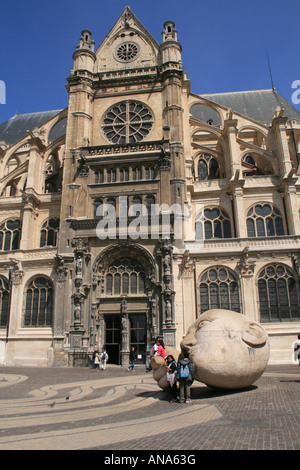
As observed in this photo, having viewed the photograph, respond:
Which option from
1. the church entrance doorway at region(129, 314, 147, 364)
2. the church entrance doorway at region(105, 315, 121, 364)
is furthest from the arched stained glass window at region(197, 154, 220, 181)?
the church entrance doorway at region(105, 315, 121, 364)

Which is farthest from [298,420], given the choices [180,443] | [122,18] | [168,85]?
[122,18]

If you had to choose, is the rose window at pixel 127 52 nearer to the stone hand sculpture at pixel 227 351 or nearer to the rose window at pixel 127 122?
the rose window at pixel 127 122

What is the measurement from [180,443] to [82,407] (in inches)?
161

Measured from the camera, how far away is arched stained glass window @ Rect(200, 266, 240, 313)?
21.6 meters

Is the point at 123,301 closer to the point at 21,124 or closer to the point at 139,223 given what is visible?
the point at 139,223

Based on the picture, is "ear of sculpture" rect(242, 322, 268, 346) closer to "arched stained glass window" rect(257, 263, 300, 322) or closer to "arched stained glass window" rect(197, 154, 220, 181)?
"arched stained glass window" rect(257, 263, 300, 322)

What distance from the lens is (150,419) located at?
6746 mm

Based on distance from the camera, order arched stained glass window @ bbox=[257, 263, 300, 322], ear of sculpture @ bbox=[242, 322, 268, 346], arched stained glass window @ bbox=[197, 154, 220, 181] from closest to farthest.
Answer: ear of sculpture @ bbox=[242, 322, 268, 346] < arched stained glass window @ bbox=[257, 263, 300, 322] < arched stained glass window @ bbox=[197, 154, 220, 181]

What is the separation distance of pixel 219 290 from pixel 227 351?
13.5 meters

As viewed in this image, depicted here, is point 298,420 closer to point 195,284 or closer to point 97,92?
point 195,284

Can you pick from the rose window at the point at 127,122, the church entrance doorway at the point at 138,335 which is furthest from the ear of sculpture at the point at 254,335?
the rose window at the point at 127,122

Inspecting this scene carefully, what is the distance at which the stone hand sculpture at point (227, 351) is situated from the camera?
844cm

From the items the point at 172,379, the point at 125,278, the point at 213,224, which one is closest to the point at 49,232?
the point at 125,278

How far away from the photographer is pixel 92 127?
27.8 meters
